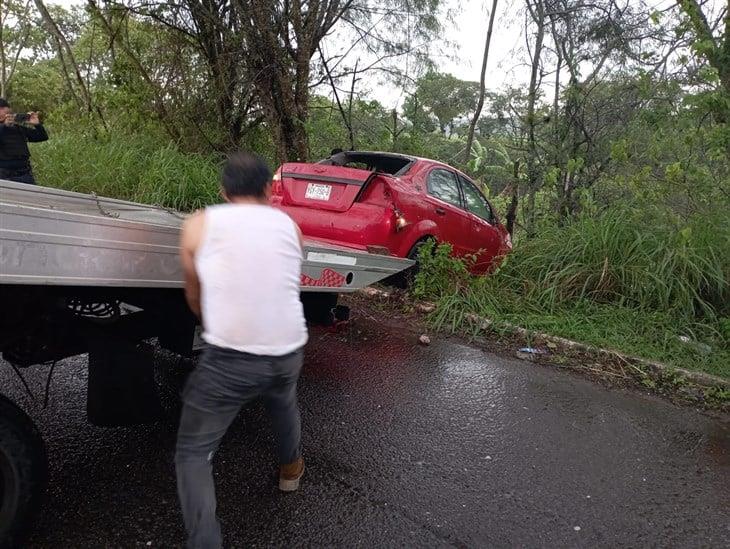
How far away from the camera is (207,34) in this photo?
10234 millimetres

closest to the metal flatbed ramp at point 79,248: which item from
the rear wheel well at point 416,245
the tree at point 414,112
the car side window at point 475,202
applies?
the rear wheel well at point 416,245

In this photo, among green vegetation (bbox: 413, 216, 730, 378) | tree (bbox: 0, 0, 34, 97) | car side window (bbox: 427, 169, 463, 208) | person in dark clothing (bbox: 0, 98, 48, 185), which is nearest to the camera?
green vegetation (bbox: 413, 216, 730, 378)

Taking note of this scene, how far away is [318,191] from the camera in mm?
5547

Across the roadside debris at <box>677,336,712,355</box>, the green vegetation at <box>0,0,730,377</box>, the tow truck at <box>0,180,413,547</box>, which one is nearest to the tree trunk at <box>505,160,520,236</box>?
the green vegetation at <box>0,0,730,377</box>

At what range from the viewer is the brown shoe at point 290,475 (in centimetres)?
256

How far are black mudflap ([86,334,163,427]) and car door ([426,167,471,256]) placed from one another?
3878mm

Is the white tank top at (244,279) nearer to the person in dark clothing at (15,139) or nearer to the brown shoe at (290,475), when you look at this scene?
the brown shoe at (290,475)

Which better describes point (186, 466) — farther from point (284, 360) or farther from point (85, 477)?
point (85, 477)

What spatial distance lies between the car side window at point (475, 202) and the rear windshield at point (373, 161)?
99 cm

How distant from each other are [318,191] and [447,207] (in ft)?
5.28

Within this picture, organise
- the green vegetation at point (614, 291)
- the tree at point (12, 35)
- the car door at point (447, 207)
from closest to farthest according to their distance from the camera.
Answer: the green vegetation at point (614, 291) → the car door at point (447, 207) → the tree at point (12, 35)

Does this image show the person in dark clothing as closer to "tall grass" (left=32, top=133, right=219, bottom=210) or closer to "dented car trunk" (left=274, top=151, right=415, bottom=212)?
"tall grass" (left=32, top=133, right=219, bottom=210)

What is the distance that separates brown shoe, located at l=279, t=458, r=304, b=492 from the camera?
256 cm

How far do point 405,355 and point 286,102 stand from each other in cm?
605
